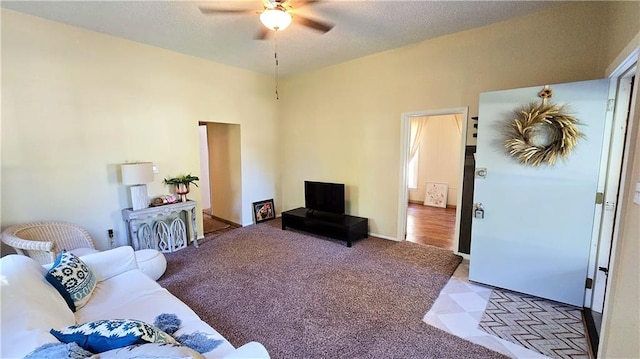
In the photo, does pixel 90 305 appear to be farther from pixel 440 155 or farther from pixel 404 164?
pixel 440 155

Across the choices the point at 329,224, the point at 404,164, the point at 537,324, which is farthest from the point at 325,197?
the point at 537,324

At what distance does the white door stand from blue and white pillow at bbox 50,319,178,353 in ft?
10.2

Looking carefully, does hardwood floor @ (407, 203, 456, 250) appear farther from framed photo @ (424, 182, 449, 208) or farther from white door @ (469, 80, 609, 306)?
white door @ (469, 80, 609, 306)

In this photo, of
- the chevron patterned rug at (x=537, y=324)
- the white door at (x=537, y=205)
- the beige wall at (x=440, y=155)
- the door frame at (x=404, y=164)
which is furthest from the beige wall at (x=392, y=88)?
the beige wall at (x=440, y=155)

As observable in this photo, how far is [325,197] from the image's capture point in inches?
192

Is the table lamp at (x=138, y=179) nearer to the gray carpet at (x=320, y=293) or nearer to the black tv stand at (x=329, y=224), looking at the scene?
the gray carpet at (x=320, y=293)

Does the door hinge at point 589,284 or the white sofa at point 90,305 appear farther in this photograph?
the door hinge at point 589,284

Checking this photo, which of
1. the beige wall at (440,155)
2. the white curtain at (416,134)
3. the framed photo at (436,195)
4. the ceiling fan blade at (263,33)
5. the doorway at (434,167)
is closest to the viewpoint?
the ceiling fan blade at (263,33)

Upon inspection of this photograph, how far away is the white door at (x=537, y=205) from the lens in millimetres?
2430

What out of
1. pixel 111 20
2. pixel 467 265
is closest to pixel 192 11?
pixel 111 20

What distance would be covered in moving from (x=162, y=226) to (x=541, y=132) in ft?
16.1

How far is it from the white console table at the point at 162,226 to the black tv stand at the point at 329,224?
1.68 m

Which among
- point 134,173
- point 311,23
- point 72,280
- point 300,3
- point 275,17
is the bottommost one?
point 72,280

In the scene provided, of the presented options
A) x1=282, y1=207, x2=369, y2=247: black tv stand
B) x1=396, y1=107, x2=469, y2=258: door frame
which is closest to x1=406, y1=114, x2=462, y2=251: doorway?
x1=396, y1=107, x2=469, y2=258: door frame
